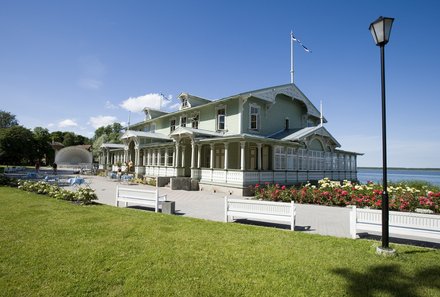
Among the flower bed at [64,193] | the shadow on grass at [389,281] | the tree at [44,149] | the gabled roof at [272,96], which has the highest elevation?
the gabled roof at [272,96]

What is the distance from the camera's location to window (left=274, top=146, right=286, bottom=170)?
69.3 feet

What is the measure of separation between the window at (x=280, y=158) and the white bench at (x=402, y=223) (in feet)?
45.5

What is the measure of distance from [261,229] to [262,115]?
1647 cm

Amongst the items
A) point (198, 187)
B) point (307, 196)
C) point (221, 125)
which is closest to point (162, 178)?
Result: point (198, 187)

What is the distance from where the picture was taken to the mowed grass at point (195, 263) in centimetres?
393

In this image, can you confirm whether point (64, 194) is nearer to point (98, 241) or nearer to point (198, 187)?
point (98, 241)

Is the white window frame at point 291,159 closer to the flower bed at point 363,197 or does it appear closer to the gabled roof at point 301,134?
the gabled roof at point 301,134

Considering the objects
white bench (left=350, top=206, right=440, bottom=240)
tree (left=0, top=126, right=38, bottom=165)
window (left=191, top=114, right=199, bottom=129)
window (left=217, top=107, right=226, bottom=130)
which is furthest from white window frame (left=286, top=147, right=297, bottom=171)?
tree (left=0, top=126, right=38, bottom=165)

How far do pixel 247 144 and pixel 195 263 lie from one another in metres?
16.8

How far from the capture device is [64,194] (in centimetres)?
1202

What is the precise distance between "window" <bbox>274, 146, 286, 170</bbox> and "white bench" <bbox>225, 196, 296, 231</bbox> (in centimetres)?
1285

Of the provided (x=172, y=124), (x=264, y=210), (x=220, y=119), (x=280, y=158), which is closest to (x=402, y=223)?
(x=264, y=210)

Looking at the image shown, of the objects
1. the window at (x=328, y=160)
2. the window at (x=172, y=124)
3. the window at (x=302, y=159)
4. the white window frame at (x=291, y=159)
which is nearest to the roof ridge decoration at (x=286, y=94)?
the white window frame at (x=291, y=159)

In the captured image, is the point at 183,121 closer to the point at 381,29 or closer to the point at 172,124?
the point at 172,124
